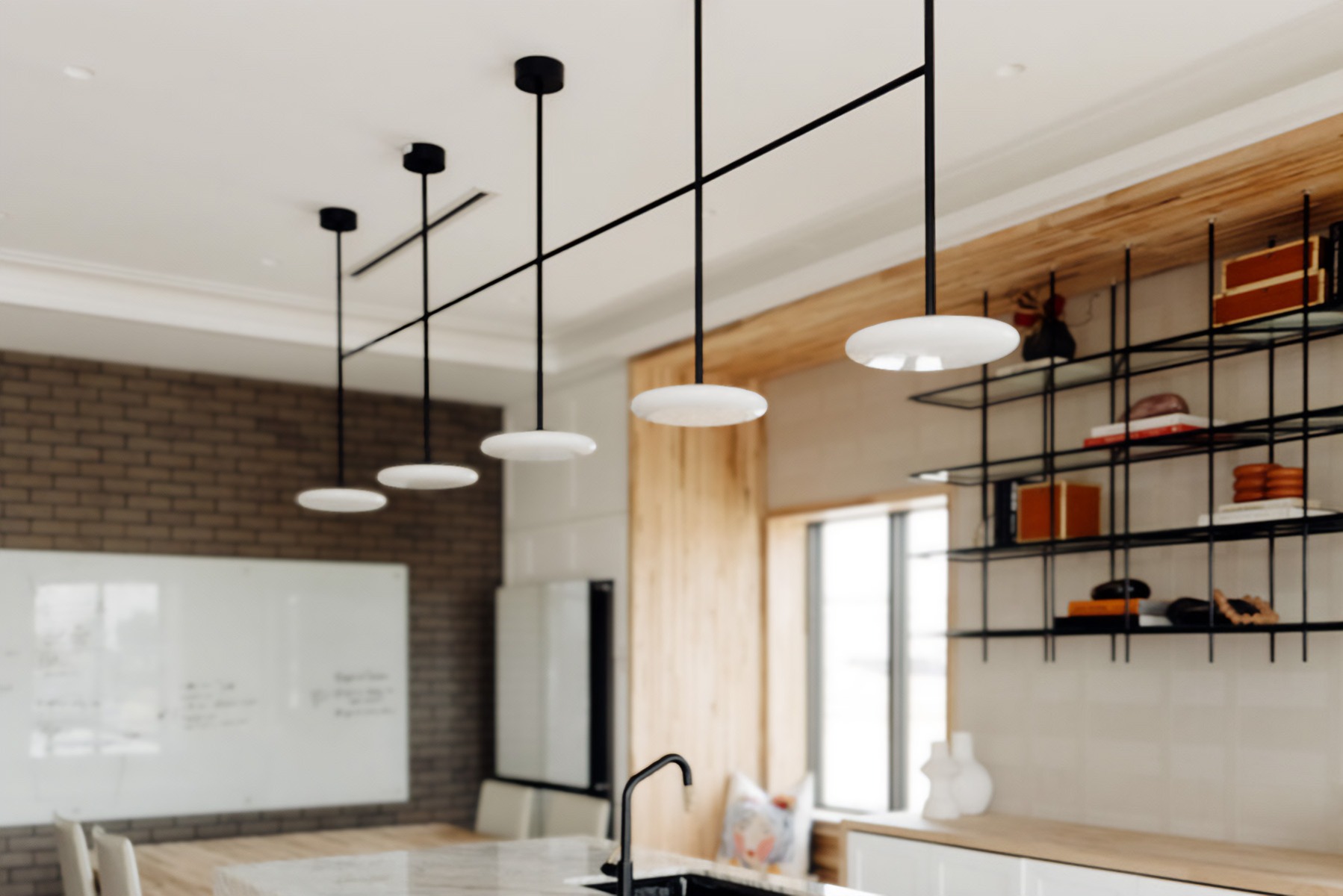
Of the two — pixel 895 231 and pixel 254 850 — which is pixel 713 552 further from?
pixel 254 850

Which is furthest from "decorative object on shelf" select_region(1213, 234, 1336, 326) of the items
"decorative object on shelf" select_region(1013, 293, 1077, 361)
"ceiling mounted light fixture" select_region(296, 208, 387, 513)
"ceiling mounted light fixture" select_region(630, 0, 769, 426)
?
"ceiling mounted light fixture" select_region(296, 208, 387, 513)

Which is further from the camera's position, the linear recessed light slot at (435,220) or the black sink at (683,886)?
the linear recessed light slot at (435,220)

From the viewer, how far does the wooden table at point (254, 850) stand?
4160mm

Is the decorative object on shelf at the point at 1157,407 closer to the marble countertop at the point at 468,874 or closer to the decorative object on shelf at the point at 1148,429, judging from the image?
the decorative object on shelf at the point at 1148,429

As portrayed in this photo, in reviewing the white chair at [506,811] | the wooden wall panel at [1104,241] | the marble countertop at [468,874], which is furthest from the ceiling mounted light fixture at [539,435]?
the white chair at [506,811]

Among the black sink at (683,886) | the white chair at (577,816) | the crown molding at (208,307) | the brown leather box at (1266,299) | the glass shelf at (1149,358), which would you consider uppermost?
the crown molding at (208,307)

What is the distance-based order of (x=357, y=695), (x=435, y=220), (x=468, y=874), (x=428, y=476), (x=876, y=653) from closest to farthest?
(x=468, y=874) → (x=428, y=476) → (x=435, y=220) → (x=876, y=653) → (x=357, y=695)

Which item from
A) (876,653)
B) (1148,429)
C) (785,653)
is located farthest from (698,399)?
(785,653)

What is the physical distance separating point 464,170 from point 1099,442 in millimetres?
2067

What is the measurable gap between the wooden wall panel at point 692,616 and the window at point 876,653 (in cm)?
31

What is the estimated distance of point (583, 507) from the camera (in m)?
5.75

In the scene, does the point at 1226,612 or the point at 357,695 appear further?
the point at 357,695

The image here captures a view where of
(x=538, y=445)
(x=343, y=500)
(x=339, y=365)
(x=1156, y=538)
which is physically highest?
(x=339, y=365)

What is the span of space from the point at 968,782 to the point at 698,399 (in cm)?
240
